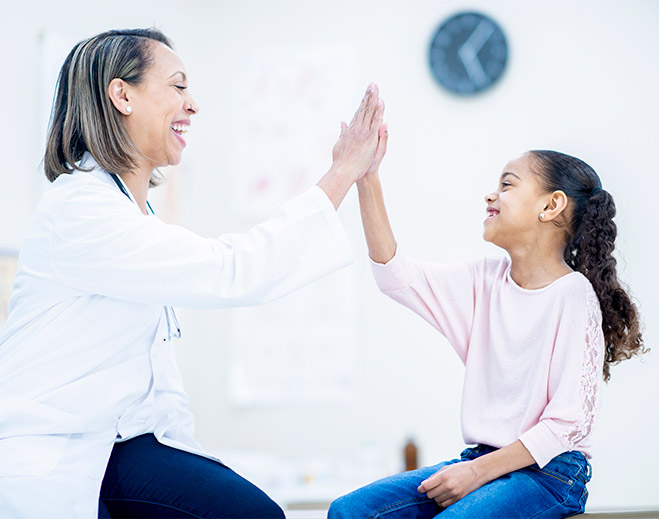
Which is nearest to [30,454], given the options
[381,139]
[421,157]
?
[381,139]

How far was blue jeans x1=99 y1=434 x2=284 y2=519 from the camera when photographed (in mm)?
1247

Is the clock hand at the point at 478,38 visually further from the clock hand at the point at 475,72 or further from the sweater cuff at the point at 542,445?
the sweater cuff at the point at 542,445

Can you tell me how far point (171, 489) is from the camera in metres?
1.26

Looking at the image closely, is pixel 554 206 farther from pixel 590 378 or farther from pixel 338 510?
pixel 338 510

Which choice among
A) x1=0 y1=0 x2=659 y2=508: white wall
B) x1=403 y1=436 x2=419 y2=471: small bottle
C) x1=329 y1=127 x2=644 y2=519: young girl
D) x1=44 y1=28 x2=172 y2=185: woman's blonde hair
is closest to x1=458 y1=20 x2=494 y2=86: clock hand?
x1=0 y1=0 x2=659 y2=508: white wall

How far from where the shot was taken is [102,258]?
122 centimetres

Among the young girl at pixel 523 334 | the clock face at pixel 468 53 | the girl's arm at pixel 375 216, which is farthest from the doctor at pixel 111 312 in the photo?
the clock face at pixel 468 53

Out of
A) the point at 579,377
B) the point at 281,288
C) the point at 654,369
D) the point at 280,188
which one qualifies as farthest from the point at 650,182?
the point at 281,288

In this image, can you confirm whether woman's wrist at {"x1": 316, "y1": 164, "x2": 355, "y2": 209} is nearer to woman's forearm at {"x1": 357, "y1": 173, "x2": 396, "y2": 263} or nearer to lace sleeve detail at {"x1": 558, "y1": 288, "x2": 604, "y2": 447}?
woman's forearm at {"x1": 357, "y1": 173, "x2": 396, "y2": 263}

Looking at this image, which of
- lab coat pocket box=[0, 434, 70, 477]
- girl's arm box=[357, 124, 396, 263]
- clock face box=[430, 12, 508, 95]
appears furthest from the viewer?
clock face box=[430, 12, 508, 95]

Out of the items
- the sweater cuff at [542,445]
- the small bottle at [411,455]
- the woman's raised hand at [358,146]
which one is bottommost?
the small bottle at [411,455]

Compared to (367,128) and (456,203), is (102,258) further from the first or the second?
(456,203)

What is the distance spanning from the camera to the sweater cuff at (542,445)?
128cm

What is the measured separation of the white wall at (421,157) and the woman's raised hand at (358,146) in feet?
7.28
